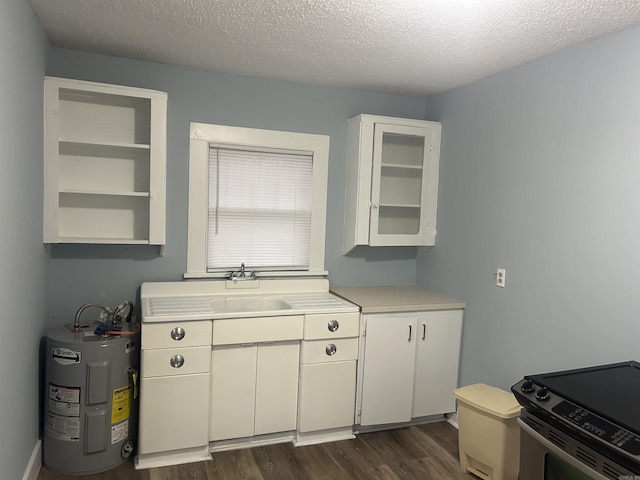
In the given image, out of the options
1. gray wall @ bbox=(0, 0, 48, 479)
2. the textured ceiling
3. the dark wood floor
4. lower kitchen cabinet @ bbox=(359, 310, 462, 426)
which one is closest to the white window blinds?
the textured ceiling

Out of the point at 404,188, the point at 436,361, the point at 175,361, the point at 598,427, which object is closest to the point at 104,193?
the point at 175,361

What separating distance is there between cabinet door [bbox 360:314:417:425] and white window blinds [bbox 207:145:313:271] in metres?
0.79

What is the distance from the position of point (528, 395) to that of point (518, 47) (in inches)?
69.9

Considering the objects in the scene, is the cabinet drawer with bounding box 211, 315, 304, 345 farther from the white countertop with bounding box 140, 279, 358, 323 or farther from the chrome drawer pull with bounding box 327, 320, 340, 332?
the chrome drawer pull with bounding box 327, 320, 340, 332

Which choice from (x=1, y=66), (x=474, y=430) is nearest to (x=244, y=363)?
(x=474, y=430)

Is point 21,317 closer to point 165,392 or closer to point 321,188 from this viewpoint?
point 165,392

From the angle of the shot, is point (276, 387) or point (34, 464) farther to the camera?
Result: point (276, 387)

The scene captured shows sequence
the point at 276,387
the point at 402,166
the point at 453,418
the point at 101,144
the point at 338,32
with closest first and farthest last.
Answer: the point at 338,32, the point at 101,144, the point at 276,387, the point at 453,418, the point at 402,166

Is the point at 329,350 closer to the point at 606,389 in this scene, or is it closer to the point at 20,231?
the point at 606,389

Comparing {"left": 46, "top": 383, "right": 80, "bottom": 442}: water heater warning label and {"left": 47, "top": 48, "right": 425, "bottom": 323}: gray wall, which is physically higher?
{"left": 47, "top": 48, "right": 425, "bottom": 323}: gray wall

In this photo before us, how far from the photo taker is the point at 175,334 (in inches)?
104

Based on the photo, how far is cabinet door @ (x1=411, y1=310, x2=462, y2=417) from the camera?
3.23m

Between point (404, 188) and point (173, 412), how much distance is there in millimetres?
2225

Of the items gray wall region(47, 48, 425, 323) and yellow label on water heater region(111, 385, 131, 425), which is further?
gray wall region(47, 48, 425, 323)
